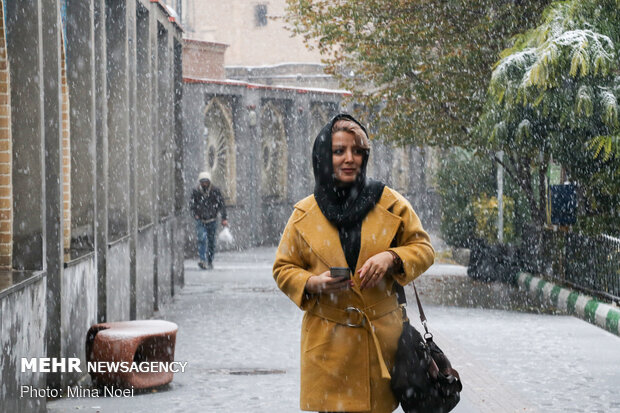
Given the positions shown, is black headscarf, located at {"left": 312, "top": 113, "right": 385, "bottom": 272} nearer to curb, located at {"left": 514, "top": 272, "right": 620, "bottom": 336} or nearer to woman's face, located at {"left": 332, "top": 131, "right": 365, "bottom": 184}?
woman's face, located at {"left": 332, "top": 131, "right": 365, "bottom": 184}

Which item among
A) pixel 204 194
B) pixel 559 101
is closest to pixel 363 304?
pixel 559 101

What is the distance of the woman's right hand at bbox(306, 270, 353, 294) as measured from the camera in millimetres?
4391

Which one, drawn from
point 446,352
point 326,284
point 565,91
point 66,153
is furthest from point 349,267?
point 565,91

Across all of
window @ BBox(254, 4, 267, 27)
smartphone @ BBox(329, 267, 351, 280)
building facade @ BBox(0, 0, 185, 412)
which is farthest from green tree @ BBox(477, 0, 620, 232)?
window @ BBox(254, 4, 267, 27)

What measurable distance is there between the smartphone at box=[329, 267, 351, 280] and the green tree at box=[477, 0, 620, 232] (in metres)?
7.83

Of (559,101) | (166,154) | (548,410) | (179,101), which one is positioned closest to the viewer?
(548,410)

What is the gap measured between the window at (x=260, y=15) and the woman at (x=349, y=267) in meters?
59.7

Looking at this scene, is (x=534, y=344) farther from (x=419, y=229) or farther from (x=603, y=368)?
(x=419, y=229)

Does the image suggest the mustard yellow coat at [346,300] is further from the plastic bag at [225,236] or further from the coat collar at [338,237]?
the plastic bag at [225,236]

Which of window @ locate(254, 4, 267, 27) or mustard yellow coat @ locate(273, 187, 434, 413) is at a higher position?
window @ locate(254, 4, 267, 27)

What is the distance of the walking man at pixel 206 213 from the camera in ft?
72.6

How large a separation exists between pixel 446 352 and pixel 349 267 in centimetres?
613

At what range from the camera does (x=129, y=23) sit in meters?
12.1

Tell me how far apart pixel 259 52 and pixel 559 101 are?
5067cm
